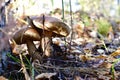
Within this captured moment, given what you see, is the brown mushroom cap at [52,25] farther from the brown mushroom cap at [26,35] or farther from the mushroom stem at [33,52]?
the mushroom stem at [33,52]

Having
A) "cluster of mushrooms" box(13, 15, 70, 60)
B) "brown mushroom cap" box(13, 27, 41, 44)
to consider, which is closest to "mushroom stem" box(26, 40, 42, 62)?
"cluster of mushrooms" box(13, 15, 70, 60)

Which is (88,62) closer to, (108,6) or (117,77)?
(117,77)

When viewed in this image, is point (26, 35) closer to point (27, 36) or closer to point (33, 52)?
point (27, 36)

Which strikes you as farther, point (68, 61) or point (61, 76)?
point (68, 61)

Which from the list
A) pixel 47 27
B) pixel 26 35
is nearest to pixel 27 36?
pixel 26 35

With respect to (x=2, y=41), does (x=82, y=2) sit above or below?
below

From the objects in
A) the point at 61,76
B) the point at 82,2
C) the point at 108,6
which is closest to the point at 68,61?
the point at 61,76

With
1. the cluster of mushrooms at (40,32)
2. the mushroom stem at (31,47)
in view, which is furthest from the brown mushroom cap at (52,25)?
the mushroom stem at (31,47)

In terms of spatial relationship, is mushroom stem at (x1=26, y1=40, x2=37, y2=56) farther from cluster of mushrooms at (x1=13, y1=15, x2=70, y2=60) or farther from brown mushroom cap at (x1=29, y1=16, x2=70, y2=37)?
brown mushroom cap at (x1=29, y1=16, x2=70, y2=37)

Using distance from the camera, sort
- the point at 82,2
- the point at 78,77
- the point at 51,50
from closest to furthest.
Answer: the point at 78,77 < the point at 51,50 < the point at 82,2
